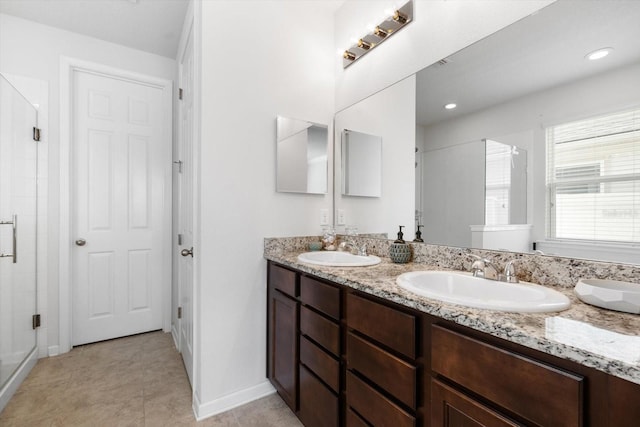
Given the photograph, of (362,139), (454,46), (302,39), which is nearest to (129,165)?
(302,39)

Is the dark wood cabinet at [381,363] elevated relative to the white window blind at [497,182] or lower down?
lower down

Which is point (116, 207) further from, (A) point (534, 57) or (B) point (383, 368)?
(A) point (534, 57)

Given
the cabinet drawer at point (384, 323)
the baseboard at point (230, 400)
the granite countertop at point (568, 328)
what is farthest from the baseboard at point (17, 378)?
the granite countertop at point (568, 328)

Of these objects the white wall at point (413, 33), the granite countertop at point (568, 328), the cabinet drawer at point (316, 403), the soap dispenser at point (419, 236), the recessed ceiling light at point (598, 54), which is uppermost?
the white wall at point (413, 33)

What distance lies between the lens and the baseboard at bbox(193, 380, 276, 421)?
1.68 metres

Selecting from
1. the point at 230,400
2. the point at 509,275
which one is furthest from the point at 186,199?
the point at 509,275

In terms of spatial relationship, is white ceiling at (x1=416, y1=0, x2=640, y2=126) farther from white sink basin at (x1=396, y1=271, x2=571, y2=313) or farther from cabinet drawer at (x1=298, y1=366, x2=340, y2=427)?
cabinet drawer at (x1=298, y1=366, x2=340, y2=427)

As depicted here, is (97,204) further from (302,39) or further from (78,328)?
(302,39)

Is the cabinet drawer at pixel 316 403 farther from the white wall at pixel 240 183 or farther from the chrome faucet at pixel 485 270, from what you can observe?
the chrome faucet at pixel 485 270

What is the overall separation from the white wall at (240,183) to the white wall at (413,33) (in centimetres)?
33

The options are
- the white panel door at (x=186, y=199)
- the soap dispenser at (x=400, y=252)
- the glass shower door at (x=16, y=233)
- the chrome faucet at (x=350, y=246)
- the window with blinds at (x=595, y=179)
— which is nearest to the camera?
the window with blinds at (x=595, y=179)

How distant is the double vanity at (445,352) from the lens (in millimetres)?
584

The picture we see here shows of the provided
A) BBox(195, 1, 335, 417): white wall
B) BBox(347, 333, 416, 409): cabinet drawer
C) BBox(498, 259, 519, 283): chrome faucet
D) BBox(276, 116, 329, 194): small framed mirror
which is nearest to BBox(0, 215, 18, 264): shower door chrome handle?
BBox(195, 1, 335, 417): white wall

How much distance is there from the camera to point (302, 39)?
211 cm
